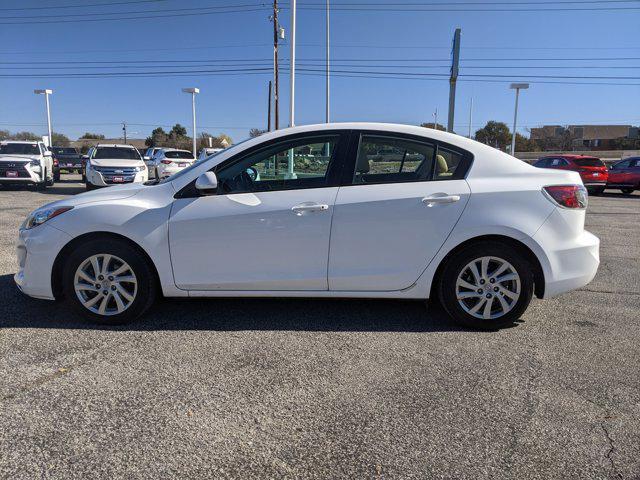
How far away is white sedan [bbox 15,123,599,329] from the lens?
12.8 ft

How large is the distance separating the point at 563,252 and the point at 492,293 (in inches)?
26.2

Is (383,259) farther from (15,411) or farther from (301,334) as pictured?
(15,411)

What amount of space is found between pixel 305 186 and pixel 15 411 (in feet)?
8.12

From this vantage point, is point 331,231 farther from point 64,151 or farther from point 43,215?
point 64,151

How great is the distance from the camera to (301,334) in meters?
3.96

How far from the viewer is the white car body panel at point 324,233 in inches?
154

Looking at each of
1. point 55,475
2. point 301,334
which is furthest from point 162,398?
point 301,334

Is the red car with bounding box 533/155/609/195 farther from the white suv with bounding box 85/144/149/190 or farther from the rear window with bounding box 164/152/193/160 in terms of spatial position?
the white suv with bounding box 85/144/149/190

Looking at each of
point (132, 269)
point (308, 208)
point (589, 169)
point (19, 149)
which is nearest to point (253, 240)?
point (308, 208)

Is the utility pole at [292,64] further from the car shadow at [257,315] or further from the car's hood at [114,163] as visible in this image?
the car shadow at [257,315]

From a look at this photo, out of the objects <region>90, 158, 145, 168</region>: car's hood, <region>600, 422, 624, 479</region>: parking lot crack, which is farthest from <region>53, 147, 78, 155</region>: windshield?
<region>600, 422, 624, 479</region>: parking lot crack

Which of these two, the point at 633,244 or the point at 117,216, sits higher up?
the point at 117,216

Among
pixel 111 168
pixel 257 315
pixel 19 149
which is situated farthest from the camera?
pixel 19 149

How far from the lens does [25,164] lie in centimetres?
1686
